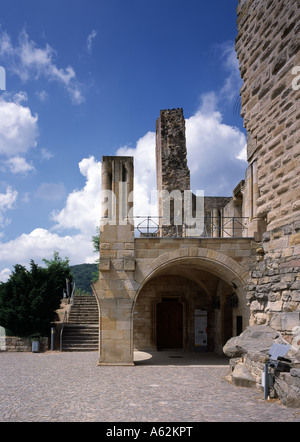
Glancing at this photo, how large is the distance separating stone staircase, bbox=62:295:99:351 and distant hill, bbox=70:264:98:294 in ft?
148

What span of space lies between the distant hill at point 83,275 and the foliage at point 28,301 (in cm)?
4881

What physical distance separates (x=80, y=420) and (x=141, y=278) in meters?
5.85

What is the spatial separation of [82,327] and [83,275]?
56.6 m

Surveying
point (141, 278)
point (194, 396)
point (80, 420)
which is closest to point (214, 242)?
point (141, 278)

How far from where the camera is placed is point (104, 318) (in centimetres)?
1073

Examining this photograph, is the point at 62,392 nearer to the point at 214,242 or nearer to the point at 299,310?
the point at 299,310

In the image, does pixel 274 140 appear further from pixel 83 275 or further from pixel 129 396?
pixel 83 275

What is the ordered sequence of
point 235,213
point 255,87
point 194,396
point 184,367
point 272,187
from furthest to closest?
point 235,213
point 184,367
point 255,87
point 272,187
point 194,396

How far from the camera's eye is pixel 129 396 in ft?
21.9

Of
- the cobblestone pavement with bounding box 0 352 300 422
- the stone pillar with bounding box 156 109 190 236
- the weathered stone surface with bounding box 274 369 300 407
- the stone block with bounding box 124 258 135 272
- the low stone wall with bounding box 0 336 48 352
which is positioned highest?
the stone pillar with bounding box 156 109 190 236

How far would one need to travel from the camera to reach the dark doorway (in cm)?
1595

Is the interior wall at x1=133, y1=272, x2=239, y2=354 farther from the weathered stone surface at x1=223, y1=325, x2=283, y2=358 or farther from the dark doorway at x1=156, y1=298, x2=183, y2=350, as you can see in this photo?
the weathered stone surface at x1=223, y1=325, x2=283, y2=358

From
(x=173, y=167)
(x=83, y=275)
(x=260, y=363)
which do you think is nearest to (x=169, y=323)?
(x=173, y=167)

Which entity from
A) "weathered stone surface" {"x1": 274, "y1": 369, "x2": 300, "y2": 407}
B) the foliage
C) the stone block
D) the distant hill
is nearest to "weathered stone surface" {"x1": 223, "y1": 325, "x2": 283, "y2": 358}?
"weathered stone surface" {"x1": 274, "y1": 369, "x2": 300, "y2": 407}
